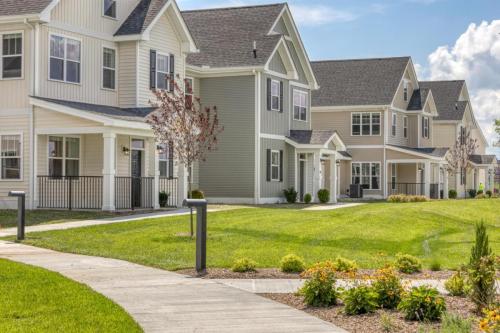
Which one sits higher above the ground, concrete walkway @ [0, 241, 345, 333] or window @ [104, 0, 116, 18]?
window @ [104, 0, 116, 18]

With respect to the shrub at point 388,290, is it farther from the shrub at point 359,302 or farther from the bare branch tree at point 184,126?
the bare branch tree at point 184,126

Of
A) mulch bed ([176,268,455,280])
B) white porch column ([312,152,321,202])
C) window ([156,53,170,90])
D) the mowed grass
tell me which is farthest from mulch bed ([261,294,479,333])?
white porch column ([312,152,321,202])

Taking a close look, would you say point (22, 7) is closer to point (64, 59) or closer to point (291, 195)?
point (64, 59)

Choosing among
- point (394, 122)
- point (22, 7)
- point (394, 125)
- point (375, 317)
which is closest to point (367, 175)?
point (394, 125)

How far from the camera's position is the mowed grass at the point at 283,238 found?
1641 cm

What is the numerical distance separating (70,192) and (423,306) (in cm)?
1990

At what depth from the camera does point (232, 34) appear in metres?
39.6

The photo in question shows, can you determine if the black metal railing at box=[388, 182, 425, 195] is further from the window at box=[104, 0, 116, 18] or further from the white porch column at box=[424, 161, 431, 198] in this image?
the window at box=[104, 0, 116, 18]

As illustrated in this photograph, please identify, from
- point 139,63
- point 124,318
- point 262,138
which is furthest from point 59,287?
point 262,138

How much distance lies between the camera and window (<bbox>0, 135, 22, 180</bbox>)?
28.3 metres

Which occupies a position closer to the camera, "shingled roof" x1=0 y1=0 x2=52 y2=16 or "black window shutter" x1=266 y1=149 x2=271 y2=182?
"shingled roof" x1=0 y1=0 x2=52 y2=16

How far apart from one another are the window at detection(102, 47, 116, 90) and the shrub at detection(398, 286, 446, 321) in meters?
22.8

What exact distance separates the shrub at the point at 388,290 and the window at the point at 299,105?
31.7 metres

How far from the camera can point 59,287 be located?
11.6 metres
